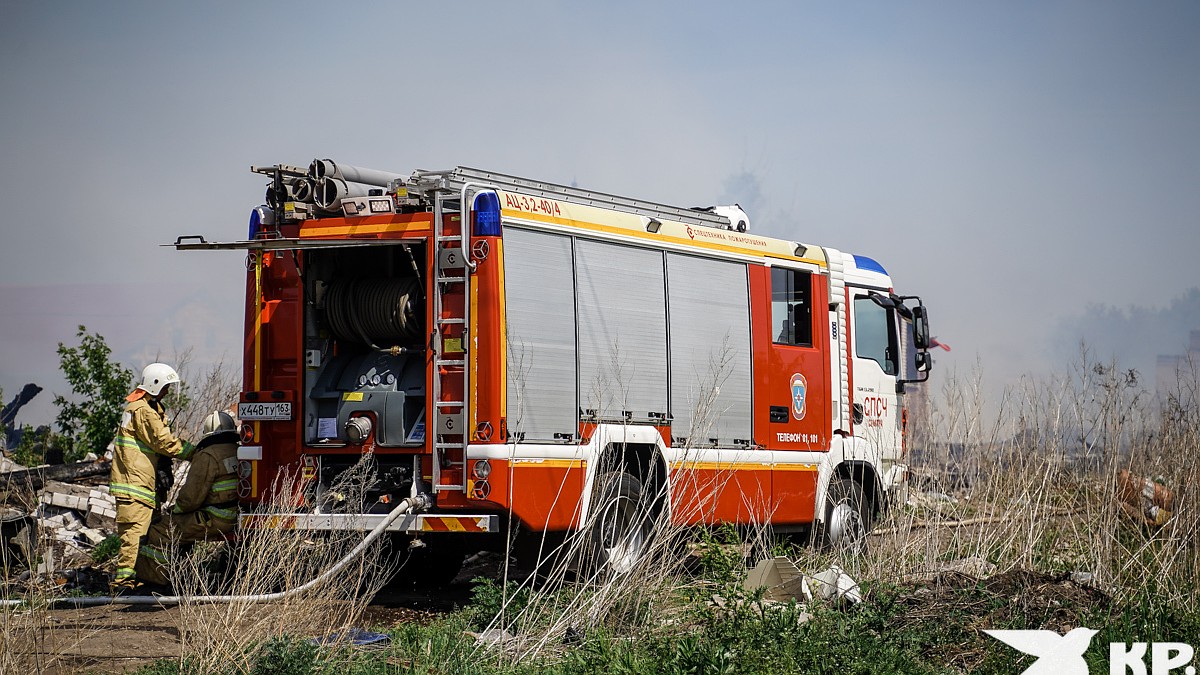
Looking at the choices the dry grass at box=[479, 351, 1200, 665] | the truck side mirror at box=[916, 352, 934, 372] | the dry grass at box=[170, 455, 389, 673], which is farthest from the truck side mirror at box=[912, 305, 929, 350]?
the dry grass at box=[170, 455, 389, 673]

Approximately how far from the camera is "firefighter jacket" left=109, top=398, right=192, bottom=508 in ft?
32.9

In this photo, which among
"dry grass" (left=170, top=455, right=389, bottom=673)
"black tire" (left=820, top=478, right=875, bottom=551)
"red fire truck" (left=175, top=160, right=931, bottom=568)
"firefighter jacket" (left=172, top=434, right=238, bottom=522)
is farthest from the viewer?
"black tire" (left=820, top=478, right=875, bottom=551)

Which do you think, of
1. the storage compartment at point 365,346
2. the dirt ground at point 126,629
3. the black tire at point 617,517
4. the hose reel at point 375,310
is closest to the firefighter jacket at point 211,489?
the storage compartment at point 365,346

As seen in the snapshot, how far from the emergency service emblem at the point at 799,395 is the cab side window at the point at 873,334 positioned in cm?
115

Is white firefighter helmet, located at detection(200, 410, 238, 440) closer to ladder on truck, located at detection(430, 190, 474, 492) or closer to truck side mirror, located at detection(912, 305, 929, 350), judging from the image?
ladder on truck, located at detection(430, 190, 474, 492)

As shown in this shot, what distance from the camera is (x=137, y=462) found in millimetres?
10070

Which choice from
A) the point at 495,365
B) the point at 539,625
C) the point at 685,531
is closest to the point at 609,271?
the point at 495,365

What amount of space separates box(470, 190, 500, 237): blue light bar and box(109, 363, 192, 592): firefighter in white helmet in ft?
11.2

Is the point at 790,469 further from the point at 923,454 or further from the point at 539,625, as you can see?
the point at 539,625

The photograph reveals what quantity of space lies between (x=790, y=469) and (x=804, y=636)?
4.29m

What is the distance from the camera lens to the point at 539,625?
7.31 m

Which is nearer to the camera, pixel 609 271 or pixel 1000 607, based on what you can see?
pixel 1000 607

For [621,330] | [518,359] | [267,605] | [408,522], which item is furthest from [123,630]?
[621,330]

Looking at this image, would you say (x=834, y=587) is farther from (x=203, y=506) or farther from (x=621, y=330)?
(x=203, y=506)
